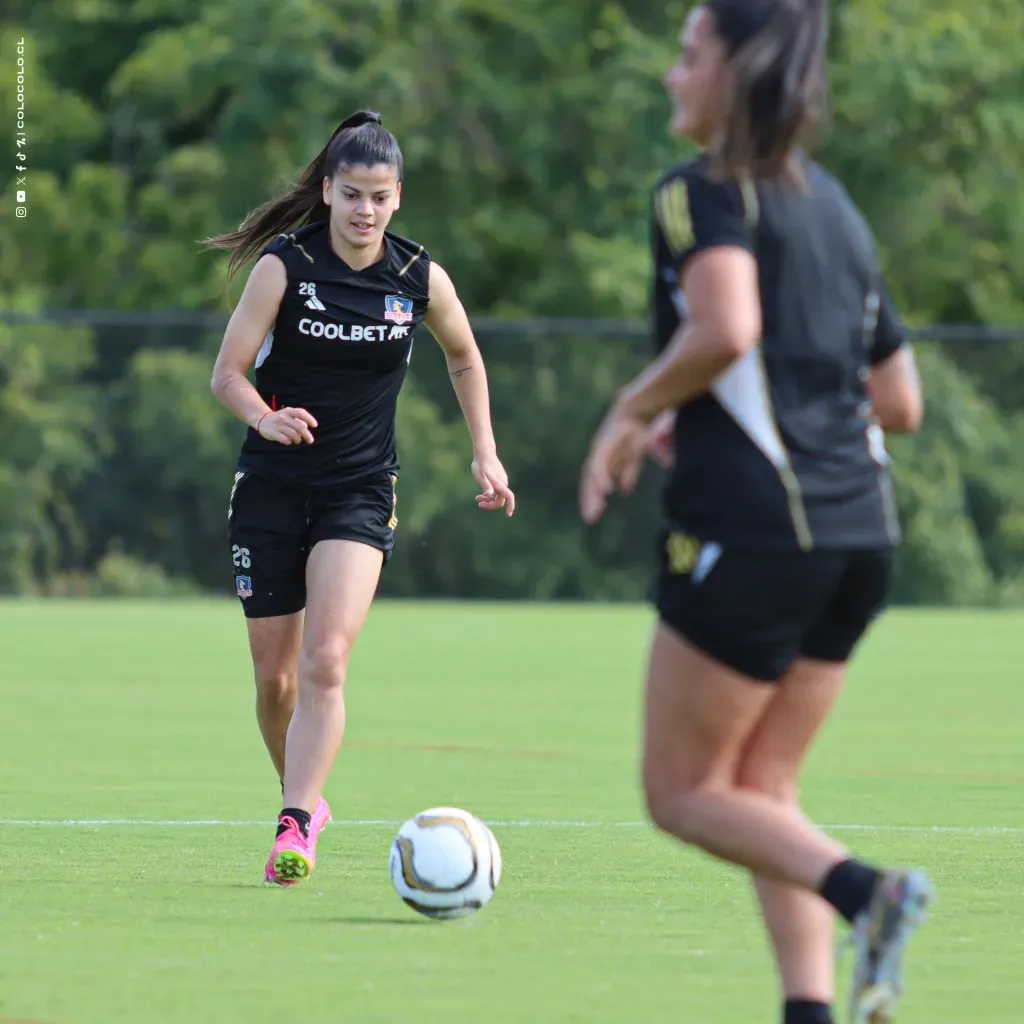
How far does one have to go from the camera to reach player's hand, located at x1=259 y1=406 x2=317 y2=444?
6320 mm

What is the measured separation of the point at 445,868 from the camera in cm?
573

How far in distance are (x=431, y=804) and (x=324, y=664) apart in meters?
2.05

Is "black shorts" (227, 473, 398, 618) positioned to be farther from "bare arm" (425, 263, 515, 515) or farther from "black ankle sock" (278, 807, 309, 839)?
"black ankle sock" (278, 807, 309, 839)

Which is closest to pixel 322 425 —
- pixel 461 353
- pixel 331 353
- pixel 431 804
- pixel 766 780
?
pixel 331 353

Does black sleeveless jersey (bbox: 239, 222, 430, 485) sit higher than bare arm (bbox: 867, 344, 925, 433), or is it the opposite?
bare arm (bbox: 867, 344, 925, 433)

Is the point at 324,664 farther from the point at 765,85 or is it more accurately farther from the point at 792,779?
the point at 765,85

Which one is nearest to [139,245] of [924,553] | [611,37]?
[611,37]

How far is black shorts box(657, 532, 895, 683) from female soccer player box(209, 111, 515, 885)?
257 centimetres

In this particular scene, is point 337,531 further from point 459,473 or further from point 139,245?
point 139,245

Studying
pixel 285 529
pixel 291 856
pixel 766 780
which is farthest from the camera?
pixel 285 529

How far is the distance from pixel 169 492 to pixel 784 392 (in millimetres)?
19370

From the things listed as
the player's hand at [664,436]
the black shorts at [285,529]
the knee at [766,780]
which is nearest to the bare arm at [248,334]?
the black shorts at [285,529]

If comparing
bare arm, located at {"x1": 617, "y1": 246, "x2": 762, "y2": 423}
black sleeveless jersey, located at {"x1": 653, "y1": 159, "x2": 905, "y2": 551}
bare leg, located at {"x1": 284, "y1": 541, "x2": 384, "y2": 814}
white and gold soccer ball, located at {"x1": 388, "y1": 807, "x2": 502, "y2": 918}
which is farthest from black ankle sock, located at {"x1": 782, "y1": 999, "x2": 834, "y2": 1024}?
bare leg, located at {"x1": 284, "y1": 541, "x2": 384, "y2": 814}

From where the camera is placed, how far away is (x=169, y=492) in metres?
23.0
